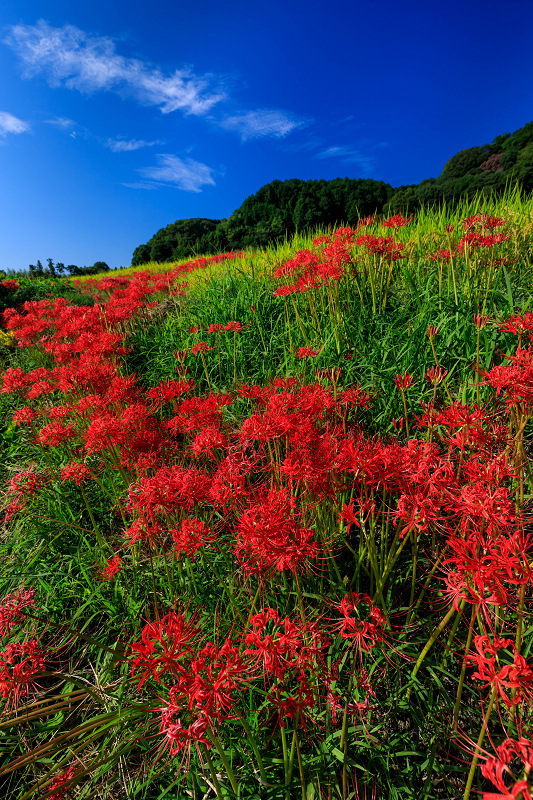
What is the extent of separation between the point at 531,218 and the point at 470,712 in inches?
246

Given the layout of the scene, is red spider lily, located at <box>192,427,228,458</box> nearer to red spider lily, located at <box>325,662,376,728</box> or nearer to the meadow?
the meadow

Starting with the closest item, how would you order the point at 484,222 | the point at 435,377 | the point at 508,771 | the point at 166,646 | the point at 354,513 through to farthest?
the point at 508,771, the point at 166,646, the point at 354,513, the point at 435,377, the point at 484,222

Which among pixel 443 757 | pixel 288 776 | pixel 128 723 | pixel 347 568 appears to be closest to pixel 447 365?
pixel 347 568

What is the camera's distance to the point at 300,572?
189 cm

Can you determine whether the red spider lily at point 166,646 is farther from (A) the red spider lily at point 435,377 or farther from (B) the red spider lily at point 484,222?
(B) the red spider lily at point 484,222

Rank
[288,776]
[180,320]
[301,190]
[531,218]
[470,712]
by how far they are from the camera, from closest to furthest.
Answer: [288,776]
[470,712]
[531,218]
[180,320]
[301,190]

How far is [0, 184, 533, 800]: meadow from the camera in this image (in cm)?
128

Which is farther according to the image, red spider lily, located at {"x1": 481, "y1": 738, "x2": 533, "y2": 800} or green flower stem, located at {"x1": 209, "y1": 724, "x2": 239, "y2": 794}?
green flower stem, located at {"x1": 209, "y1": 724, "x2": 239, "y2": 794}

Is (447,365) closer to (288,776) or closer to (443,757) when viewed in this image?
(443,757)

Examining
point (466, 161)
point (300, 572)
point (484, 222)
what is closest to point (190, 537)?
point (300, 572)

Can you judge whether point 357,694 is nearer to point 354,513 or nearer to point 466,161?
point 354,513

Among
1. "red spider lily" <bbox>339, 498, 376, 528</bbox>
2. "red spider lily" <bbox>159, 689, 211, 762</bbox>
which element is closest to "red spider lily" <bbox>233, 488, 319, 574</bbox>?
"red spider lily" <bbox>339, 498, 376, 528</bbox>

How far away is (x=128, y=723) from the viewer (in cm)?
186

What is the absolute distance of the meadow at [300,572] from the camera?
4.19 ft
